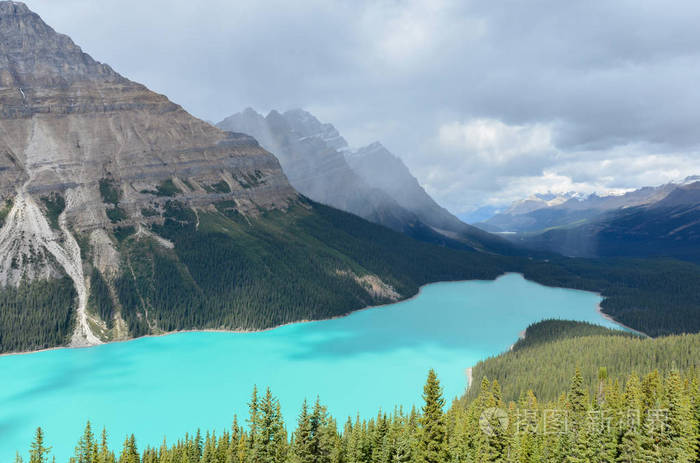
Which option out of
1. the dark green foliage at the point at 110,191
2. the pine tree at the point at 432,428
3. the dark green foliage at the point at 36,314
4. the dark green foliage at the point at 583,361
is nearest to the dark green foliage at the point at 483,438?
the pine tree at the point at 432,428

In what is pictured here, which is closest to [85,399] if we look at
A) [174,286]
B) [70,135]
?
[174,286]

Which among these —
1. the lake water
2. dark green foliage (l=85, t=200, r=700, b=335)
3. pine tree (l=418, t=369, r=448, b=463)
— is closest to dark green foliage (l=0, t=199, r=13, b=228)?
dark green foliage (l=85, t=200, r=700, b=335)

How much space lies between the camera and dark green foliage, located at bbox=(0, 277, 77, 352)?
390 feet

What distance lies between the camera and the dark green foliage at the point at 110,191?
179875mm

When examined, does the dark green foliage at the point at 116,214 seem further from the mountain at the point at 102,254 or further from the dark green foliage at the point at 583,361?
the dark green foliage at the point at 583,361

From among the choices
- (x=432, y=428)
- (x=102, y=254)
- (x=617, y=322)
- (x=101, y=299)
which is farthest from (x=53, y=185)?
(x=617, y=322)

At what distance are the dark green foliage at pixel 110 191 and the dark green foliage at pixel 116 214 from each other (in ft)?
9.92

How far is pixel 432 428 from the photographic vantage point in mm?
38312

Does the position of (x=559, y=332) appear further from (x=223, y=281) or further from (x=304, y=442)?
(x=223, y=281)

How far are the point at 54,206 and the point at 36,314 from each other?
178ft

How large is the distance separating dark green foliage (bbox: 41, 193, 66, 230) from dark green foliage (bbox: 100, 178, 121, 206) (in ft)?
46.6

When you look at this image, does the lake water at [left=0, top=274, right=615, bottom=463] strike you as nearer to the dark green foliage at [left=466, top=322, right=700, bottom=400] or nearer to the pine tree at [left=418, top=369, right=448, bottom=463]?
the dark green foliage at [left=466, top=322, right=700, bottom=400]

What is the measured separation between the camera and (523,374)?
92062 mm

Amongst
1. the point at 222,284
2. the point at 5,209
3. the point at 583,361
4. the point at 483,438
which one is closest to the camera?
the point at 483,438
